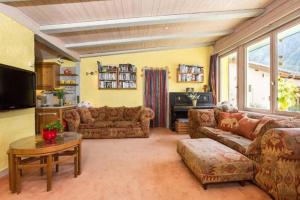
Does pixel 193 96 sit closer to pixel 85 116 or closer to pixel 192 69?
pixel 192 69

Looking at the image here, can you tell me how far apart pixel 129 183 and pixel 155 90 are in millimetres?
4282

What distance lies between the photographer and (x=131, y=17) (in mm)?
3619

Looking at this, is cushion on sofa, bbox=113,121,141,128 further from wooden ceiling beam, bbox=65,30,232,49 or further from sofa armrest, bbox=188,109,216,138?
wooden ceiling beam, bbox=65,30,232,49

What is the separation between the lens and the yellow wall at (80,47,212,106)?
20.6 feet

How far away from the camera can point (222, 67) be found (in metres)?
6.17

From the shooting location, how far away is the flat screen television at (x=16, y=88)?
2.56m

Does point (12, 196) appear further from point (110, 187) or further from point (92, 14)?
point (92, 14)

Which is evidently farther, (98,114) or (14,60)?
(98,114)

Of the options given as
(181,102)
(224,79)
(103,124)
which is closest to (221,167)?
(103,124)

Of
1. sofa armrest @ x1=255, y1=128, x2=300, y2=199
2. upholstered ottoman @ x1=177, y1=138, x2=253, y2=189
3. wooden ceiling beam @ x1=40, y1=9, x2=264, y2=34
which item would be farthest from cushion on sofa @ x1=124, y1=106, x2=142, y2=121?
sofa armrest @ x1=255, y1=128, x2=300, y2=199

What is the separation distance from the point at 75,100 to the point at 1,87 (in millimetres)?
3696

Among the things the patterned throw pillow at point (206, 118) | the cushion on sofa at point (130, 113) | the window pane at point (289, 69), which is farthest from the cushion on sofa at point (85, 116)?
the window pane at point (289, 69)

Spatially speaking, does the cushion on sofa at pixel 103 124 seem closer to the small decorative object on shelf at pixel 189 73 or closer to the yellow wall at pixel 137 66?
the yellow wall at pixel 137 66

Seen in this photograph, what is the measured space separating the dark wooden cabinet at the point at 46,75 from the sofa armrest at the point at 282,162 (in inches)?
209
